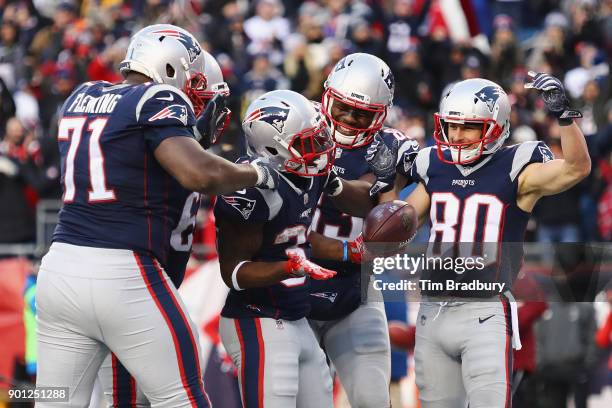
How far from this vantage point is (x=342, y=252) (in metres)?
5.20

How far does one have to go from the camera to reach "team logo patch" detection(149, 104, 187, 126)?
173 inches

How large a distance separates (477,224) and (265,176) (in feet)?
3.80

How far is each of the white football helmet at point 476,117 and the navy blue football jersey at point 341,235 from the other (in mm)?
425

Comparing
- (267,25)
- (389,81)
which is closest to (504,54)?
(267,25)

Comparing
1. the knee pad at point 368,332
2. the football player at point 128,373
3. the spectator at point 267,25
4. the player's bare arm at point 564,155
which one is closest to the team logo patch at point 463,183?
the player's bare arm at point 564,155

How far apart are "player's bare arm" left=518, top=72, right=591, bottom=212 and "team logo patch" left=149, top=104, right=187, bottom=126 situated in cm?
163

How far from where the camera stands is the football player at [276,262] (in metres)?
4.88

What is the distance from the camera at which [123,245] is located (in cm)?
448

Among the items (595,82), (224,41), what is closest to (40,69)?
(224,41)

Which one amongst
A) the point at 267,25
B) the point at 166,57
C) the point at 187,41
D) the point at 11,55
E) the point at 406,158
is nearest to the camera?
the point at 166,57

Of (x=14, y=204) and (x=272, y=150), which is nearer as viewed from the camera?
(x=272, y=150)

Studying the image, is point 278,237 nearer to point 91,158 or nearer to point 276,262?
point 276,262

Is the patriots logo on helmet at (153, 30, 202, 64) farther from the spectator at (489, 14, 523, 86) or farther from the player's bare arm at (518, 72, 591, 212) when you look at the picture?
the spectator at (489, 14, 523, 86)

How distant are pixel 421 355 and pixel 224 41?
852 centimetres
